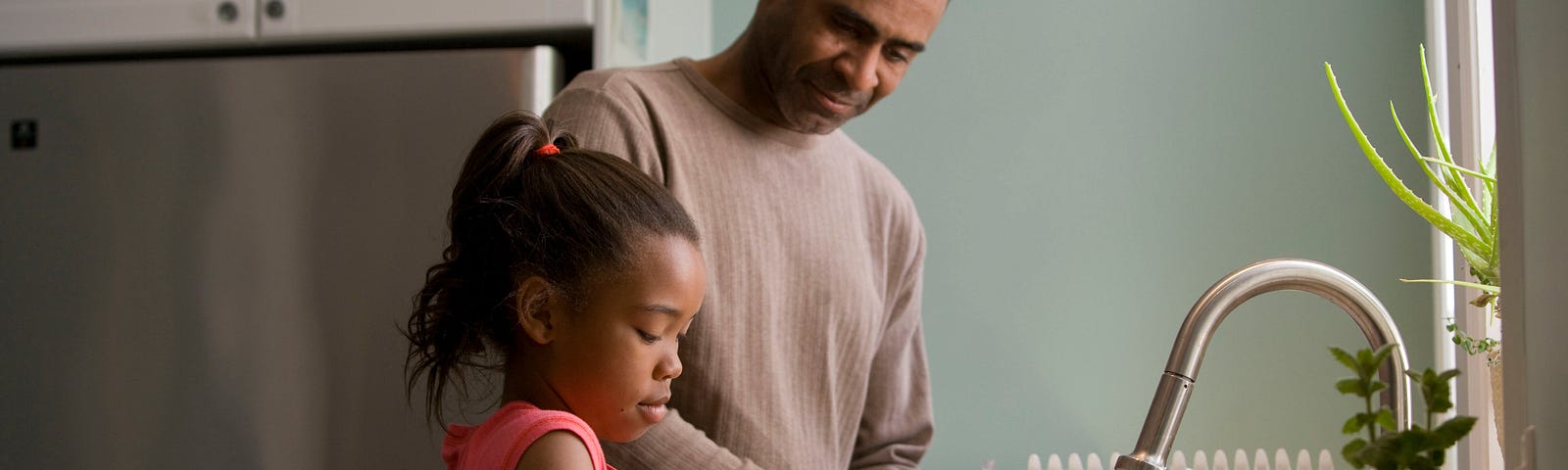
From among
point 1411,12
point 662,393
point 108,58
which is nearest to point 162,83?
point 108,58

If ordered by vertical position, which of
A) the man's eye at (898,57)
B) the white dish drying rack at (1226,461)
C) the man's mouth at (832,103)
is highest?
the man's eye at (898,57)

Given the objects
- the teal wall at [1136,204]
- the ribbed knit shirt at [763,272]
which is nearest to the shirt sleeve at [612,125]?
the ribbed knit shirt at [763,272]

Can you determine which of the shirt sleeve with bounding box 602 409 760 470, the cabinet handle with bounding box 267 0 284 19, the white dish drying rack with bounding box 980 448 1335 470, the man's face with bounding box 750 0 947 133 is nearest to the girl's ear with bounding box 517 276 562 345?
the shirt sleeve with bounding box 602 409 760 470

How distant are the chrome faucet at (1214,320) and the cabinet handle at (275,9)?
1.55 m

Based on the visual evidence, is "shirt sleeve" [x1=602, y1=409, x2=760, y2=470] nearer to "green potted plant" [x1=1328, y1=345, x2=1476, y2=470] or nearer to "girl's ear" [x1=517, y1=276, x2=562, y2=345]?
"girl's ear" [x1=517, y1=276, x2=562, y2=345]

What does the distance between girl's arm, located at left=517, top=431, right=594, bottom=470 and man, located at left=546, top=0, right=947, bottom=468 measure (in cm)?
38

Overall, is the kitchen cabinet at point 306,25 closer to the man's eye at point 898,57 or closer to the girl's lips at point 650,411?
the man's eye at point 898,57

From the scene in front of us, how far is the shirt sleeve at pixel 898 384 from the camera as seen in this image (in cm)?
152

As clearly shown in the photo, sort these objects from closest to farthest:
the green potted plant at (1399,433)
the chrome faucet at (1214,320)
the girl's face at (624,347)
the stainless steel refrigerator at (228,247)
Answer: the green potted plant at (1399,433) → the chrome faucet at (1214,320) → the girl's face at (624,347) → the stainless steel refrigerator at (228,247)

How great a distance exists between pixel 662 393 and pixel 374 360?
103 centimetres

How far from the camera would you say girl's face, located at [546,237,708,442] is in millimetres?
844

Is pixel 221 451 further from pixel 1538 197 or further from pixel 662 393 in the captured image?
pixel 1538 197

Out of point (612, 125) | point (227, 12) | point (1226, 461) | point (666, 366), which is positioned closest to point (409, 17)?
point (227, 12)

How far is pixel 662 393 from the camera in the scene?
2.88 ft
